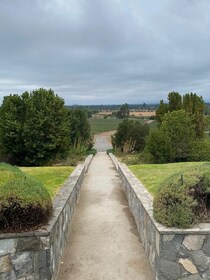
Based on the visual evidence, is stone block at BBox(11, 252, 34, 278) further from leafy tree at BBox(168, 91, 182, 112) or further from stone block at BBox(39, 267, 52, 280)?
leafy tree at BBox(168, 91, 182, 112)

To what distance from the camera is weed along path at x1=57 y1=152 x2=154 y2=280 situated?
5.95 m

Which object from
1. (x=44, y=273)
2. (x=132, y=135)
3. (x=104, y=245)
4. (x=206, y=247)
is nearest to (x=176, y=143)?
(x=132, y=135)

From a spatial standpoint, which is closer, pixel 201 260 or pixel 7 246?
pixel 7 246

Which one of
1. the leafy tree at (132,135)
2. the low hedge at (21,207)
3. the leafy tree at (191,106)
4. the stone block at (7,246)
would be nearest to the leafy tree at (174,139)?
the leafy tree at (191,106)

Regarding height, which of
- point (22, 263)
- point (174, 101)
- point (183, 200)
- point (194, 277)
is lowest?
point (194, 277)

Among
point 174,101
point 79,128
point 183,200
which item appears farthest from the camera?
point 79,128

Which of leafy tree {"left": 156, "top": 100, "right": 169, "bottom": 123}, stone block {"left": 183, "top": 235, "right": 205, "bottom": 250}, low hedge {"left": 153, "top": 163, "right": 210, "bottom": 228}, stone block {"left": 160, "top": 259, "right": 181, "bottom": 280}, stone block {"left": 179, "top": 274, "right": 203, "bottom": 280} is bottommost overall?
stone block {"left": 179, "top": 274, "right": 203, "bottom": 280}

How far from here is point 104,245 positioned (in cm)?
701

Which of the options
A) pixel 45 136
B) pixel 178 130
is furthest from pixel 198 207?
pixel 45 136

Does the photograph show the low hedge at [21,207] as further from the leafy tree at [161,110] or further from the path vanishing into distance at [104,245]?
the leafy tree at [161,110]

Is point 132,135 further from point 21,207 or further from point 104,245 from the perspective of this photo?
point 21,207

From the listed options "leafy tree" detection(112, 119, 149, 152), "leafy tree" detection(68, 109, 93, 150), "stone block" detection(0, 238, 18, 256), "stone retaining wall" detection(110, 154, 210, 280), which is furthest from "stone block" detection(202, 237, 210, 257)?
"leafy tree" detection(68, 109, 93, 150)

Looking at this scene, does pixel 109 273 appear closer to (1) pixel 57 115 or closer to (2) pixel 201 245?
(2) pixel 201 245

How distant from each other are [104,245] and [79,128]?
30306 mm
